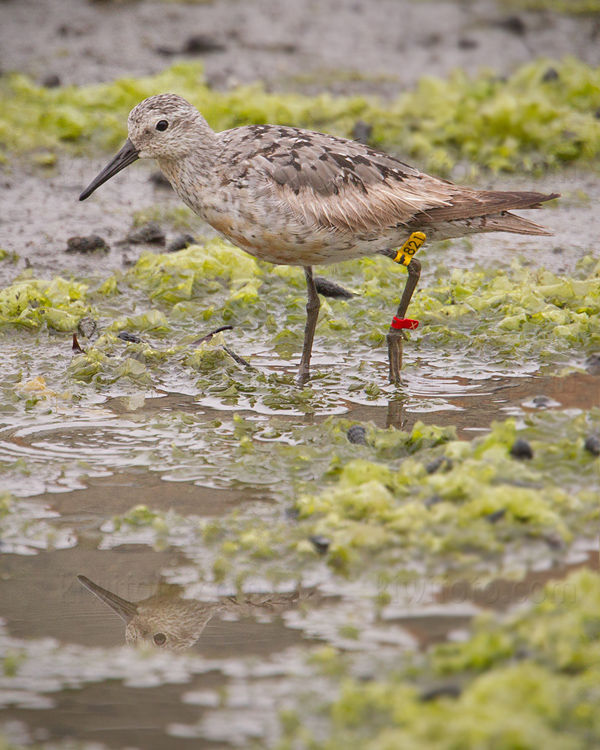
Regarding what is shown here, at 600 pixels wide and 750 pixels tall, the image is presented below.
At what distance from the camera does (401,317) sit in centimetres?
731

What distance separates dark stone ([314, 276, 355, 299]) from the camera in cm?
866

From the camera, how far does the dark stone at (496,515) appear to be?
4.95m

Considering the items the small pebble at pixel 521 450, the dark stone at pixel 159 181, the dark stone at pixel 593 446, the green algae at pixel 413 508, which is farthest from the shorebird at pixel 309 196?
the dark stone at pixel 159 181

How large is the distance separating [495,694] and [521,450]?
1.98 meters

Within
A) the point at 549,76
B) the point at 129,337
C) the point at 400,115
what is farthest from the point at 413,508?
the point at 549,76

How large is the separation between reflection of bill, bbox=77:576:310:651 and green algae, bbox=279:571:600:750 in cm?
79

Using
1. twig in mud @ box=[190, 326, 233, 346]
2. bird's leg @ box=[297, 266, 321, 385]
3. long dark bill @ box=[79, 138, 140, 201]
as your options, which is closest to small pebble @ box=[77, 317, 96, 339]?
twig in mud @ box=[190, 326, 233, 346]

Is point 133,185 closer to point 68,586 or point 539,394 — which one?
point 539,394

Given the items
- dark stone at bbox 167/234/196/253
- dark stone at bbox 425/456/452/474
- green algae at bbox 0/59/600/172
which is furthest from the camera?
green algae at bbox 0/59/600/172

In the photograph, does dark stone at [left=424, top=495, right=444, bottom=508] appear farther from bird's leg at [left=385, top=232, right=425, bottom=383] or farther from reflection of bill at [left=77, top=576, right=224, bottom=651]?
bird's leg at [left=385, top=232, right=425, bottom=383]

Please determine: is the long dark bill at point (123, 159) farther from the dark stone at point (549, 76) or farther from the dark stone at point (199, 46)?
the dark stone at point (199, 46)

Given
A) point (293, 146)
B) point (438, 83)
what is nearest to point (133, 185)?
point (438, 83)

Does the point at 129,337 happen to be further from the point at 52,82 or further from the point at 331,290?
the point at 52,82

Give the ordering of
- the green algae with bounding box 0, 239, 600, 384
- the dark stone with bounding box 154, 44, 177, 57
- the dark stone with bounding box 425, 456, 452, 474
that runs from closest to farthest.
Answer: the dark stone with bounding box 425, 456, 452, 474 < the green algae with bounding box 0, 239, 600, 384 < the dark stone with bounding box 154, 44, 177, 57
